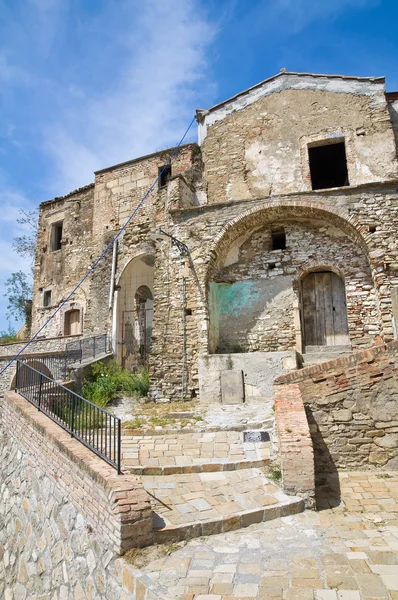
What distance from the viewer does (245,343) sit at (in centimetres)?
1194

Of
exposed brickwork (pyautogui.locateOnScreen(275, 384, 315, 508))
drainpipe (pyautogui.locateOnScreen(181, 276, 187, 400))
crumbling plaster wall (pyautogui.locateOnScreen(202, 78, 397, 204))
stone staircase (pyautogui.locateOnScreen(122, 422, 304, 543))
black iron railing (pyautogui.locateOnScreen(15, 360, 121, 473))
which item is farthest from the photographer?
crumbling plaster wall (pyautogui.locateOnScreen(202, 78, 397, 204))

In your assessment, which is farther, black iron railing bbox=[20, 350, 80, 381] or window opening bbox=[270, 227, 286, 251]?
black iron railing bbox=[20, 350, 80, 381]

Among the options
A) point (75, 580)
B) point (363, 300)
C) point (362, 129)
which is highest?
point (362, 129)

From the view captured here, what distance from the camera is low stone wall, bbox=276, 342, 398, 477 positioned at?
6375 mm

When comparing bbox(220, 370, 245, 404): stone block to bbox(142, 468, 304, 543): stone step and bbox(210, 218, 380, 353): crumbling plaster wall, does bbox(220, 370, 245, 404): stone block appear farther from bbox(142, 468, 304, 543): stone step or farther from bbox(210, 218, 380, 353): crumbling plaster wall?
bbox(142, 468, 304, 543): stone step

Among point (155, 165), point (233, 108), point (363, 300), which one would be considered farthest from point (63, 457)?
point (155, 165)

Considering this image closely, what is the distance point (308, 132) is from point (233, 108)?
9.54 feet

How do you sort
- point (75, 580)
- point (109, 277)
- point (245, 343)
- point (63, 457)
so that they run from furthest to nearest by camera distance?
point (109, 277)
point (245, 343)
point (63, 457)
point (75, 580)

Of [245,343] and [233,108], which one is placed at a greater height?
[233,108]

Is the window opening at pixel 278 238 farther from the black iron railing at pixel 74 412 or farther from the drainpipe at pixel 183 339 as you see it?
the black iron railing at pixel 74 412

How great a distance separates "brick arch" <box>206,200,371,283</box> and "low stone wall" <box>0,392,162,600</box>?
6.60m

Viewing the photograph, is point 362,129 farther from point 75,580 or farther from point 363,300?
point 75,580

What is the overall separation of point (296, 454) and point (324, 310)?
23.8 ft

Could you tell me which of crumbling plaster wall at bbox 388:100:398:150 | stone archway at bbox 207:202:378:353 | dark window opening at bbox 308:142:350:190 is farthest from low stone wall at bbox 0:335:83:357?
crumbling plaster wall at bbox 388:100:398:150
